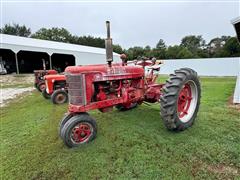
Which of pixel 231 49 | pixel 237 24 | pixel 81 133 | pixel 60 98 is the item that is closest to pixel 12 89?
pixel 60 98

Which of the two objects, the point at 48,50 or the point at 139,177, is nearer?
the point at 139,177

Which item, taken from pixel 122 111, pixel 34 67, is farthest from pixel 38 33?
pixel 122 111

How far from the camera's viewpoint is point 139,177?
7.27ft

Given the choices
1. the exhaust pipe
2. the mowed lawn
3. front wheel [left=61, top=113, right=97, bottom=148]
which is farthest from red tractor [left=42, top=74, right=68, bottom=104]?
the exhaust pipe

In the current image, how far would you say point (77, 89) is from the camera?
2953 millimetres

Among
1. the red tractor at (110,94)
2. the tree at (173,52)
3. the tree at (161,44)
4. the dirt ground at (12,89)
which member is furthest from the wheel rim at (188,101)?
the tree at (161,44)

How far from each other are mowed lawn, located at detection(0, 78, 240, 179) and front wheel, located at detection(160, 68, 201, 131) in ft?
0.65

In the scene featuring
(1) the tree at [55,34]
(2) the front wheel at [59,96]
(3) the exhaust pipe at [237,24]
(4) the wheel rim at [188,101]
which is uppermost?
(1) the tree at [55,34]

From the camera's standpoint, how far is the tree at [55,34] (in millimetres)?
48144

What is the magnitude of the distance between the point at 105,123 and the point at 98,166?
4.89 feet

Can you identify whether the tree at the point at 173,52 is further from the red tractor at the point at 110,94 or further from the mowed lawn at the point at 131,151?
the red tractor at the point at 110,94

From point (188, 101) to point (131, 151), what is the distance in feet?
5.25

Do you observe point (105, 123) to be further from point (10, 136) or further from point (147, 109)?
point (10, 136)

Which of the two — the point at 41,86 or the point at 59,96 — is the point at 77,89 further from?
the point at 41,86
